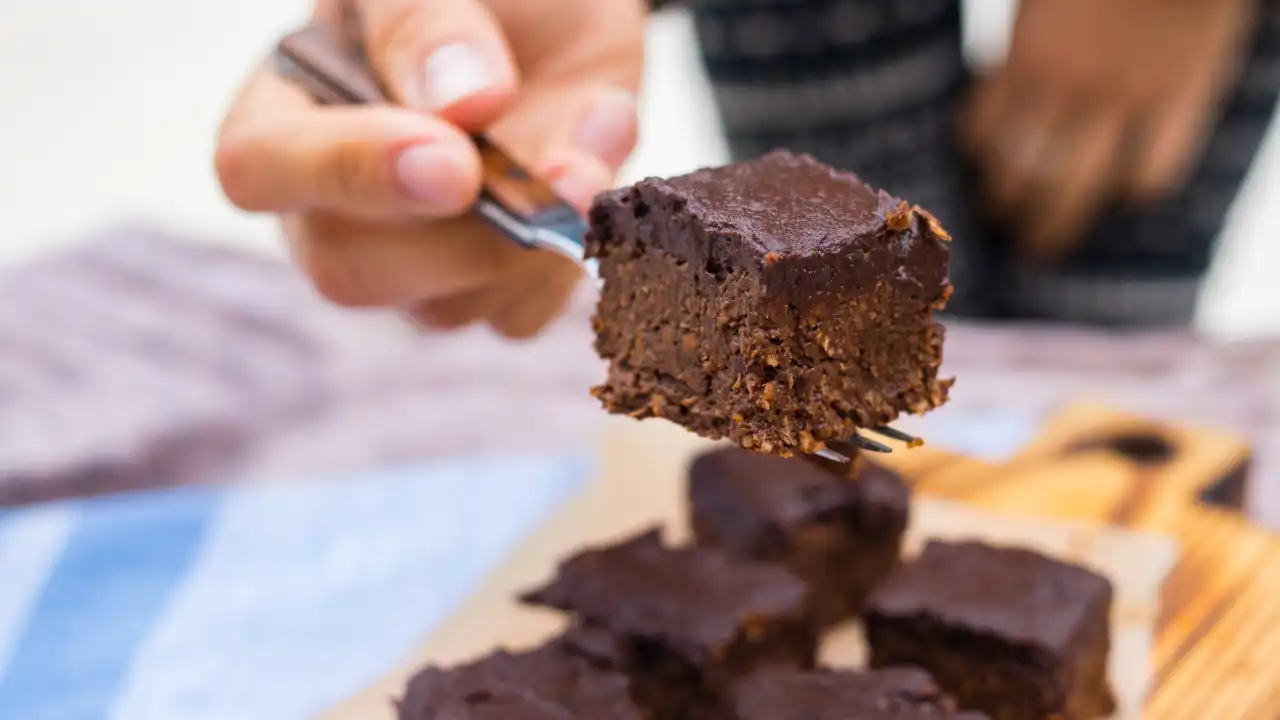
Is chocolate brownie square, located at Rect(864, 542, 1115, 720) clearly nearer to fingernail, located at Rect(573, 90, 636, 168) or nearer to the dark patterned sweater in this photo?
fingernail, located at Rect(573, 90, 636, 168)

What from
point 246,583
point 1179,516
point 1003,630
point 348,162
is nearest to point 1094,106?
point 1179,516

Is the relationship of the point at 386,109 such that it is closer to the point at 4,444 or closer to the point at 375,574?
the point at 375,574

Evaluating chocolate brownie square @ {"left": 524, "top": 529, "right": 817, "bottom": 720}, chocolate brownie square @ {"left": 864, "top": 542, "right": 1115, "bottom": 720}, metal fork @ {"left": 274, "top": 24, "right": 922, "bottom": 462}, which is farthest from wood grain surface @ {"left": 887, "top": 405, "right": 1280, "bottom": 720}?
metal fork @ {"left": 274, "top": 24, "right": 922, "bottom": 462}

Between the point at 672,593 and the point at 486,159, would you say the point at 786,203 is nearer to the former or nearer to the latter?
the point at 486,159

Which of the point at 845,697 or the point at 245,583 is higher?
the point at 845,697

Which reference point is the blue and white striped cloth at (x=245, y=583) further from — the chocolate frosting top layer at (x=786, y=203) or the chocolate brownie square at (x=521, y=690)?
the chocolate frosting top layer at (x=786, y=203)

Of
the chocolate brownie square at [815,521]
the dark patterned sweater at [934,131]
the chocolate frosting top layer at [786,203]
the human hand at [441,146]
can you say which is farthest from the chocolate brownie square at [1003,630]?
the dark patterned sweater at [934,131]

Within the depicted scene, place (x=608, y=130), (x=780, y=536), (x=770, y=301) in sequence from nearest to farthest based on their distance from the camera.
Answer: (x=770, y=301), (x=608, y=130), (x=780, y=536)
